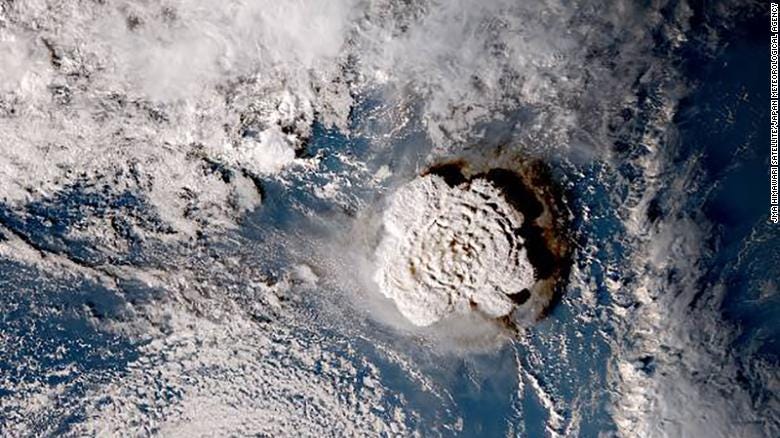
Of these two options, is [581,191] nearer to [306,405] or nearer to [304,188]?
[304,188]

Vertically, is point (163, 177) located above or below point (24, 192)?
above

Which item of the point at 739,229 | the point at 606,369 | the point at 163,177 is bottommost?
the point at 163,177

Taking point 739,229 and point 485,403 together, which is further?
point 485,403

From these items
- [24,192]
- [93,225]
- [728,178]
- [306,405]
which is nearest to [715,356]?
[728,178]

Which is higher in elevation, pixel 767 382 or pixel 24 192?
pixel 767 382

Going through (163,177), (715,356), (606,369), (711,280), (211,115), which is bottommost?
(163,177)

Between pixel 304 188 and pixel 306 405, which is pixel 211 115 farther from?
pixel 306 405

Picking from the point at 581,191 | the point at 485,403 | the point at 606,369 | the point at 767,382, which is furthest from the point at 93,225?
the point at 767,382
